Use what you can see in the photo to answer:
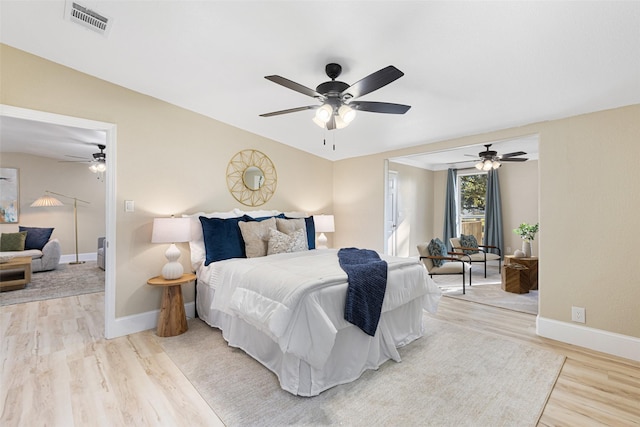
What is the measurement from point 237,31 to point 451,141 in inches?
120

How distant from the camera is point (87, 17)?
2.18 metres

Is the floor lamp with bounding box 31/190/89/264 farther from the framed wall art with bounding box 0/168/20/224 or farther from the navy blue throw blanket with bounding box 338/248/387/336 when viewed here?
the navy blue throw blanket with bounding box 338/248/387/336

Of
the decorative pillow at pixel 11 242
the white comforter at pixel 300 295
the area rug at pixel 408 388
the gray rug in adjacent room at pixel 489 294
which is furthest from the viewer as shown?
the decorative pillow at pixel 11 242

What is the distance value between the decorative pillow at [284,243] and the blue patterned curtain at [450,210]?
4.64m

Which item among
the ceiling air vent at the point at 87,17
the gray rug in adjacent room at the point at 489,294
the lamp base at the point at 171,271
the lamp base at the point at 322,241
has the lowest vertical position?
the gray rug in adjacent room at the point at 489,294

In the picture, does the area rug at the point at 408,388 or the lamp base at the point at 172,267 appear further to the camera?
the lamp base at the point at 172,267

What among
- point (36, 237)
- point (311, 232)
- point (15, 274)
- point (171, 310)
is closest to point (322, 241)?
point (311, 232)

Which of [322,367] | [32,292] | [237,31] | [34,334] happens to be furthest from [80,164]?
[322,367]

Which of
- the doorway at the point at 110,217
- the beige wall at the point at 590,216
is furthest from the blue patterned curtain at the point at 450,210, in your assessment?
the doorway at the point at 110,217

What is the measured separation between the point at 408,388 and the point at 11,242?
23.7 ft

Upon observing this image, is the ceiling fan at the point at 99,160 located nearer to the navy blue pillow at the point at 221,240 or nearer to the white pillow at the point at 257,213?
the white pillow at the point at 257,213

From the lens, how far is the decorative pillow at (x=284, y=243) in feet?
11.7

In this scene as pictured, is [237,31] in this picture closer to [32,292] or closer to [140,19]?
[140,19]

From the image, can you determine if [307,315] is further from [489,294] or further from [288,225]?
[489,294]
